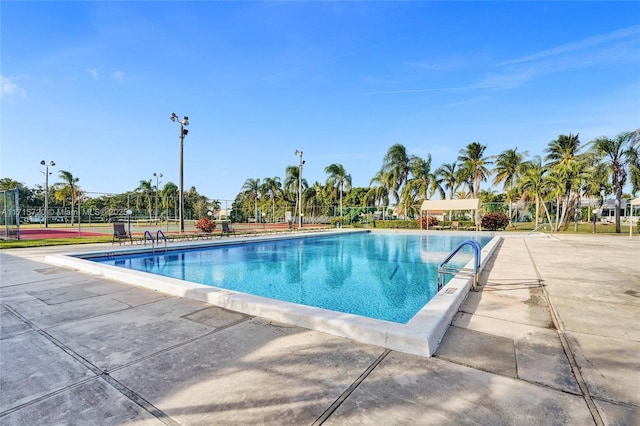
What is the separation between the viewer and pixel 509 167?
33375 mm

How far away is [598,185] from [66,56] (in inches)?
1215

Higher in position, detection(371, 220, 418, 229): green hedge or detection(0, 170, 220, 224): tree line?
detection(0, 170, 220, 224): tree line

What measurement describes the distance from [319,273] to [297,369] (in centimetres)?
598

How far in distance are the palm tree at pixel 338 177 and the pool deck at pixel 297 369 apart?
112ft

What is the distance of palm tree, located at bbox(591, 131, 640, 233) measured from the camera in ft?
66.4

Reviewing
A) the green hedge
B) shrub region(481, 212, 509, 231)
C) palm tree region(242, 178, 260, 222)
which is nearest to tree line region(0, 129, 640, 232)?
palm tree region(242, 178, 260, 222)

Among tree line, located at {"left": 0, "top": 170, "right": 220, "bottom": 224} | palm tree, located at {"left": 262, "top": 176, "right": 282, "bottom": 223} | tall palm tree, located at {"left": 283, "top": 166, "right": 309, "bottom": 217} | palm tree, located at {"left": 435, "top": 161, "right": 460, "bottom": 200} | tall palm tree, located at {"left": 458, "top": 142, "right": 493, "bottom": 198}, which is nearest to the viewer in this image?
tall palm tree, located at {"left": 458, "top": 142, "right": 493, "bottom": 198}

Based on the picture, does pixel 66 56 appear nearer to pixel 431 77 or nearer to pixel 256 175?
pixel 431 77

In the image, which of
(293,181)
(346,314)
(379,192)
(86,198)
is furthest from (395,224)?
(86,198)

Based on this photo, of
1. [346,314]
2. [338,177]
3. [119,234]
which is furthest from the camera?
[338,177]

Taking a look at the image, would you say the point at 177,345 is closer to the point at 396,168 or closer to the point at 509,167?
the point at 396,168

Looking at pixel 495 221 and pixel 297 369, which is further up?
pixel 495 221

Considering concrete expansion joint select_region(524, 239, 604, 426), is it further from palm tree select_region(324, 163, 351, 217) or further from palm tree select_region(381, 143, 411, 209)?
palm tree select_region(324, 163, 351, 217)

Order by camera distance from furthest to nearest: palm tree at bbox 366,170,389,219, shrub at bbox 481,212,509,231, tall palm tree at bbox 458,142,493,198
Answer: palm tree at bbox 366,170,389,219
tall palm tree at bbox 458,142,493,198
shrub at bbox 481,212,509,231
